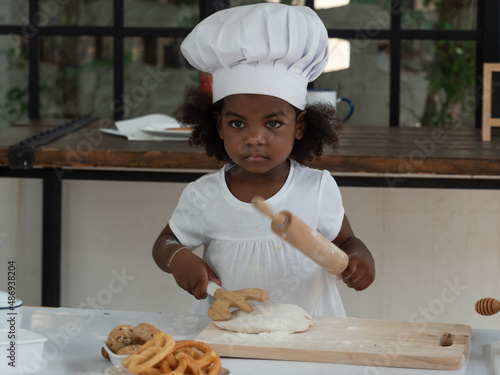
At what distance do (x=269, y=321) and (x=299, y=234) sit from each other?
152 millimetres

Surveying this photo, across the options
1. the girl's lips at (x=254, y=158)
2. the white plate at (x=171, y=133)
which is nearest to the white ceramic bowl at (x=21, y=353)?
the girl's lips at (x=254, y=158)

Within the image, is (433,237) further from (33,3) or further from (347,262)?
(33,3)

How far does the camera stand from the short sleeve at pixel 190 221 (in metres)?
1.64

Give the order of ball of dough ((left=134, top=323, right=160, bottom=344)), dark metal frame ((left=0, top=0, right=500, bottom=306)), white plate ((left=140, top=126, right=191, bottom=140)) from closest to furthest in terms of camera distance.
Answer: ball of dough ((left=134, top=323, right=160, bottom=344)), white plate ((left=140, top=126, right=191, bottom=140)), dark metal frame ((left=0, top=0, right=500, bottom=306))

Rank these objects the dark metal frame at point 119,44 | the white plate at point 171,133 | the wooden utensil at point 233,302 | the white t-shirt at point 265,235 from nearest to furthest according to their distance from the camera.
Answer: the wooden utensil at point 233,302 → the white t-shirt at point 265,235 → the white plate at point 171,133 → the dark metal frame at point 119,44

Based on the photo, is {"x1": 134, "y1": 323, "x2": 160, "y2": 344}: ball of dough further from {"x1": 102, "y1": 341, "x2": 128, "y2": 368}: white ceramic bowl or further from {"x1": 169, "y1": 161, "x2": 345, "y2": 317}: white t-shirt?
{"x1": 169, "y1": 161, "x2": 345, "y2": 317}: white t-shirt

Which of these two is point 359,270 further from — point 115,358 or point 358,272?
point 115,358

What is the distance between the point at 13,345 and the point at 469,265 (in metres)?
1.99

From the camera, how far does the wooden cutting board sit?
3.73 feet

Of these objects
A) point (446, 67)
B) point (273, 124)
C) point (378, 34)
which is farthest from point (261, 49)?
point (446, 67)

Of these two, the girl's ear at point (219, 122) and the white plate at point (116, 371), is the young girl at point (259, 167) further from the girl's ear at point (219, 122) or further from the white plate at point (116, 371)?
the white plate at point (116, 371)

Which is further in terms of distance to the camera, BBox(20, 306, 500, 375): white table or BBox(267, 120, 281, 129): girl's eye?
BBox(267, 120, 281, 129): girl's eye

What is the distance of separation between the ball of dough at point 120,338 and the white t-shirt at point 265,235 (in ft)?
1.56

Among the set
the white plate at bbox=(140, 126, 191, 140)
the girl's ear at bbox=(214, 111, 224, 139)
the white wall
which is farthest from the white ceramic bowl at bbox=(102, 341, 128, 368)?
the white wall
